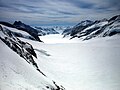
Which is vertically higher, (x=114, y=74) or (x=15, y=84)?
(x=15, y=84)

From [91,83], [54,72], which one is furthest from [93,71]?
[54,72]

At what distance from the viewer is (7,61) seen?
19875mm

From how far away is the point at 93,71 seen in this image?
3428cm

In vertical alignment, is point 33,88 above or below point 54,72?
above

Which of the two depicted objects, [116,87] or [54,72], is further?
[54,72]

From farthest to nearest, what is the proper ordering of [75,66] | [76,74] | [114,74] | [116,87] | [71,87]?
[75,66] < [76,74] < [114,74] < [71,87] < [116,87]

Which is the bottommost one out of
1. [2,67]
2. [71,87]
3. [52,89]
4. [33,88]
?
[71,87]

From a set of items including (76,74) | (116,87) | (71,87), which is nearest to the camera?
(116,87)

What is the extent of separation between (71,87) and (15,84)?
44.1 feet

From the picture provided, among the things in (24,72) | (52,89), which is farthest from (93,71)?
(24,72)

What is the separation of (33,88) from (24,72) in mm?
3605

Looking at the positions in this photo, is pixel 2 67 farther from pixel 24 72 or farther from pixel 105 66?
pixel 105 66

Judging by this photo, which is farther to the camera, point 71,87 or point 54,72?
point 54,72

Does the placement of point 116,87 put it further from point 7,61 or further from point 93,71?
point 7,61
